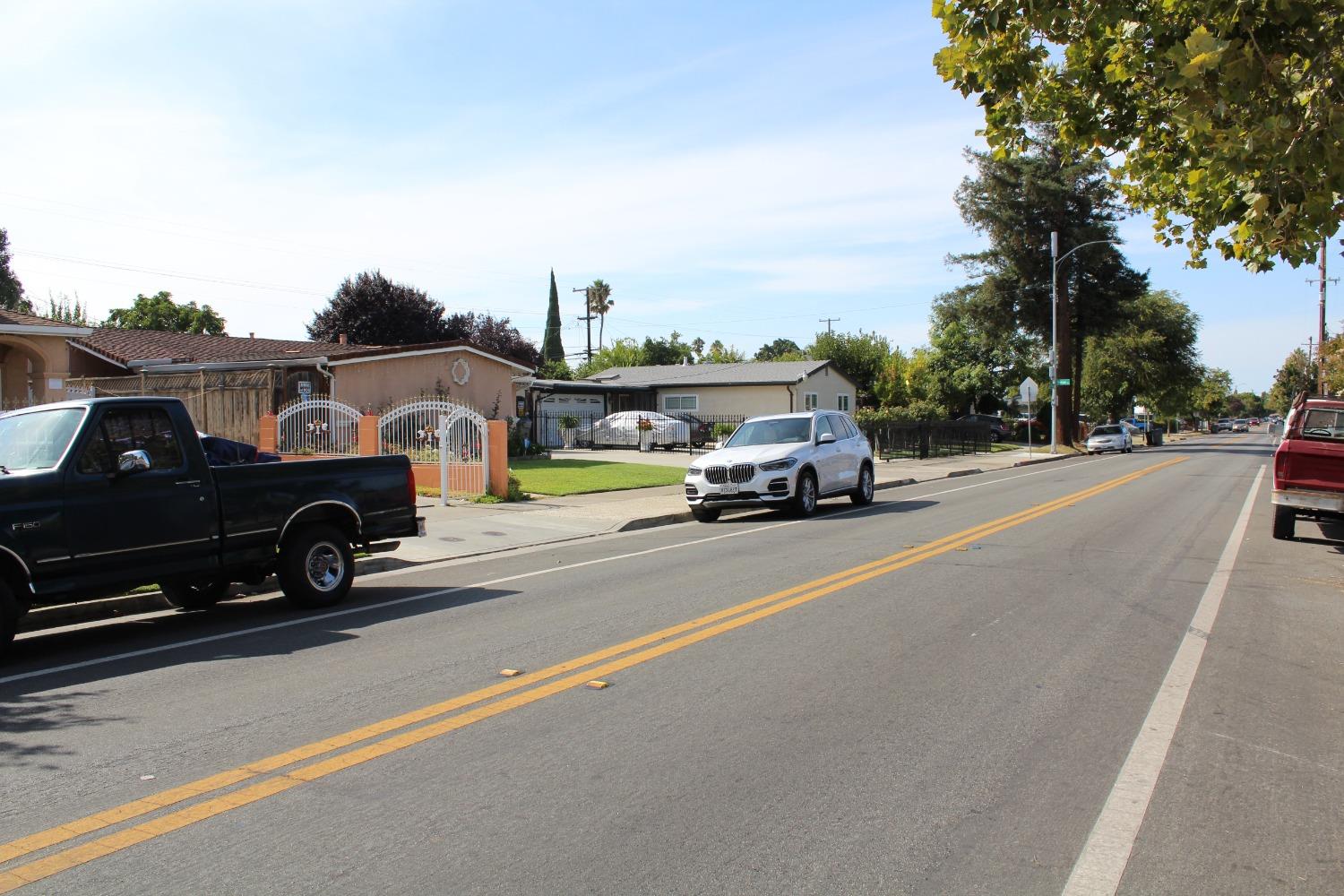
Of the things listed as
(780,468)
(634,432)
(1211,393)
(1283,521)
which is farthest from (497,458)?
(1211,393)

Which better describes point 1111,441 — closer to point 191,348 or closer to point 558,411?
point 558,411

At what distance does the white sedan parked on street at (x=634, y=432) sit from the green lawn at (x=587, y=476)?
28.3ft

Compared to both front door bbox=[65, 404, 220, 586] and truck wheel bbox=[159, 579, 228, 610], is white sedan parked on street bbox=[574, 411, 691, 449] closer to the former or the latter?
truck wheel bbox=[159, 579, 228, 610]

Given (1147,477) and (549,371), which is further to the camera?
(549,371)

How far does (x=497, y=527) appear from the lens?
15547 mm

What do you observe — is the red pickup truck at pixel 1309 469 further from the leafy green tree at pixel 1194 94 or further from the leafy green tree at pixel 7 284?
the leafy green tree at pixel 7 284

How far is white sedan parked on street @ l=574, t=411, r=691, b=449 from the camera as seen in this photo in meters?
39.5

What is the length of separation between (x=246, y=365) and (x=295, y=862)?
2576 cm

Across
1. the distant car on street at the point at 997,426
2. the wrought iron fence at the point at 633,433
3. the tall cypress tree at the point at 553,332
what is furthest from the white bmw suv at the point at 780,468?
the tall cypress tree at the point at 553,332

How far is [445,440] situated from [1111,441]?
40222mm

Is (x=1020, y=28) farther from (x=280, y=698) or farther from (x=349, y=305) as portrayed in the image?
(x=349, y=305)

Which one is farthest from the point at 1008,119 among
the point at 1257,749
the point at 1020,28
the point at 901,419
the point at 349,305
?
the point at 349,305

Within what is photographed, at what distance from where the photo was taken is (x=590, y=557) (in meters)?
12.7

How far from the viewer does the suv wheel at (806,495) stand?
659 inches
